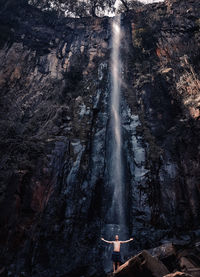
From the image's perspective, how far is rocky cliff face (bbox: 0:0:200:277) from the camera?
27.6 feet

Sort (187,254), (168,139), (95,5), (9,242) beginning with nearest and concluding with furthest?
(187,254)
(9,242)
(168,139)
(95,5)

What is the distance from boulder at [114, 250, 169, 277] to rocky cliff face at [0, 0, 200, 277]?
3510mm

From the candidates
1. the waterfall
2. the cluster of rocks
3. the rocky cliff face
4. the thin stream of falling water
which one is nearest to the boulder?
the cluster of rocks

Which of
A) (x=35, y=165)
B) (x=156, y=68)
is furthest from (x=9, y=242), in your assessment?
(x=156, y=68)

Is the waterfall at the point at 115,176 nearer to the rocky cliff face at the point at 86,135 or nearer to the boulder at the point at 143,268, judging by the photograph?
the rocky cliff face at the point at 86,135

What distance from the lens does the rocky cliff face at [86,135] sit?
8.40m

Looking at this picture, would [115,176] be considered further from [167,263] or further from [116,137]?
[167,263]

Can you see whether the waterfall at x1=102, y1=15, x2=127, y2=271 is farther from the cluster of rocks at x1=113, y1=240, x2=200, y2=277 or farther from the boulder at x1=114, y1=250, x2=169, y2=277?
the boulder at x1=114, y1=250, x2=169, y2=277

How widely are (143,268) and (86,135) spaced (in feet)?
27.3

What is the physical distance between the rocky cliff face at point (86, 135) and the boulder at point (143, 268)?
3.51 m

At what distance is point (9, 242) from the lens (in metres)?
7.49

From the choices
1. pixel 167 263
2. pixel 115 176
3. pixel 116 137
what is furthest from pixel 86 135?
pixel 167 263

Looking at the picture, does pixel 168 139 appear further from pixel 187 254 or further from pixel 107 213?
pixel 187 254

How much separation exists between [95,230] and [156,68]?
1300 centimetres
